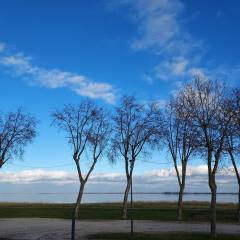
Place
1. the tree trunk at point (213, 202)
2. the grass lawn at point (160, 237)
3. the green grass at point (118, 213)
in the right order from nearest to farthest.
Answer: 1. the tree trunk at point (213, 202)
2. the grass lawn at point (160, 237)
3. the green grass at point (118, 213)

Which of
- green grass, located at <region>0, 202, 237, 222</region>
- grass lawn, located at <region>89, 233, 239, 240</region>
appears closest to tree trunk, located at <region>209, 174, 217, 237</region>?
grass lawn, located at <region>89, 233, 239, 240</region>

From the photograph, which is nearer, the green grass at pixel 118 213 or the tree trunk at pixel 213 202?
the tree trunk at pixel 213 202

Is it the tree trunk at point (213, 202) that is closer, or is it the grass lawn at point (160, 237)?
the tree trunk at point (213, 202)

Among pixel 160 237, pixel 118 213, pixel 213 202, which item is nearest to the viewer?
pixel 213 202

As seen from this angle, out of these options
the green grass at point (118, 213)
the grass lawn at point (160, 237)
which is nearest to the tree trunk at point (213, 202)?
the grass lawn at point (160, 237)

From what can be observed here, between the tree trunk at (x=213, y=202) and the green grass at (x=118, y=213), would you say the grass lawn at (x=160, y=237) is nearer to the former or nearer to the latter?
the tree trunk at (x=213, y=202)

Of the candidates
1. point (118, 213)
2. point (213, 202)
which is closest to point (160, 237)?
point (213, 202)

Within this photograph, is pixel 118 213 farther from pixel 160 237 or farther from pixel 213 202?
pixel 213 202

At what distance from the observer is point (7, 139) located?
53.4m

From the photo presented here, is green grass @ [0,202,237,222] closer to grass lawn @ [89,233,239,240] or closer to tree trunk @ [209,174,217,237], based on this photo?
grass lawn @ [89,233,239,240]

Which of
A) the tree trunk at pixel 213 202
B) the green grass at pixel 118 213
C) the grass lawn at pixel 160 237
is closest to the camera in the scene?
the tree trunk at pixel 213 202

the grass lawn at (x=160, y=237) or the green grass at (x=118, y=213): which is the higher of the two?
the green grass at (x=118, y=213)

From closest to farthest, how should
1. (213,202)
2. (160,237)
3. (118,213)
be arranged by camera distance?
1. (213,202)
2. (160,237)
3. (118,213)

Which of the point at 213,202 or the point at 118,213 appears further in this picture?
the point at 118,213
